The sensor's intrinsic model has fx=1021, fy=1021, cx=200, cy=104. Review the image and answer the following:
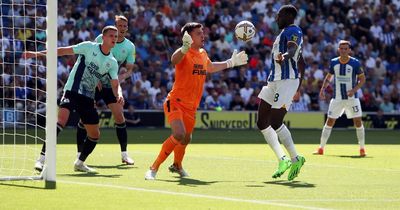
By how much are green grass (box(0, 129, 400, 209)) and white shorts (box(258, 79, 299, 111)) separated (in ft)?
3.55

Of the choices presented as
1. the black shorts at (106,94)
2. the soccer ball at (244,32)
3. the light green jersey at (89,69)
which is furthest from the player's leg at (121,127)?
the soccer ball at (244,32)

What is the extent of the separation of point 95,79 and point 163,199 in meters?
4.77

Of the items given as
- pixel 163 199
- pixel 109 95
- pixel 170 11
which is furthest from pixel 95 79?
pixel 170 11

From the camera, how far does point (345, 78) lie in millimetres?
21578

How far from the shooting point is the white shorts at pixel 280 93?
14.9 m

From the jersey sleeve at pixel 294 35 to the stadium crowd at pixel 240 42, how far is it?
57.2 ft

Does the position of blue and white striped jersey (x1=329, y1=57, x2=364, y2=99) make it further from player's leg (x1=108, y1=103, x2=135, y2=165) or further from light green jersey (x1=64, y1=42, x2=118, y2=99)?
light green jersey (x1=64, y1=42, x2=118, y2=99)

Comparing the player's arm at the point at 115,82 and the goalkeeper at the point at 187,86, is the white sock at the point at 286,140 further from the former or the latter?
the player's arm at the point at 115,82

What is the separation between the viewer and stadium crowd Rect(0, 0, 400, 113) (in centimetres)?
3350

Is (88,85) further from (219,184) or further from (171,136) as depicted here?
(219,184)

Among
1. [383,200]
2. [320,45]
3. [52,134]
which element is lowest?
[383,200]

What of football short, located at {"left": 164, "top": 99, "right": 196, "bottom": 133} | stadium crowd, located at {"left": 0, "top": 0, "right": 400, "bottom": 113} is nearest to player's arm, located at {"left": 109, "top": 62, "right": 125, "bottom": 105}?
football short, located at {"left": 164, "top": 99, "right": 196, "bottom": 133}

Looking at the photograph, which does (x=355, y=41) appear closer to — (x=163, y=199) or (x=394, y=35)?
(x=394, y=35)

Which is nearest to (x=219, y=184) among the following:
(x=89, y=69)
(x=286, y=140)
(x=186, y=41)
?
(x=286, y=140)
